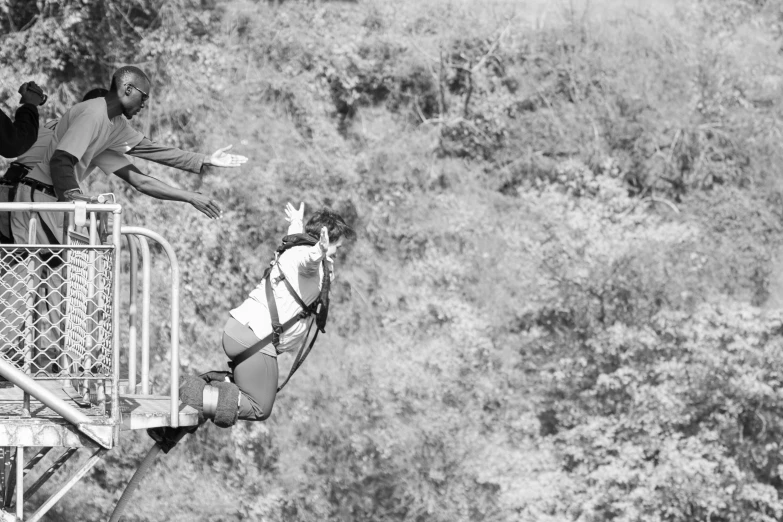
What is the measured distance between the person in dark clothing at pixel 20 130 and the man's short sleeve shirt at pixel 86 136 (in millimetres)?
104

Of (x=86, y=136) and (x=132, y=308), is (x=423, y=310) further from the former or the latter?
(x=86, y=136)

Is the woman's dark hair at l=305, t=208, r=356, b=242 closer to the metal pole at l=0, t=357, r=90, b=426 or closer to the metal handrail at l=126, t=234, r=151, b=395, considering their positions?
the metal handrail at l=126, t=234, r=151, b=395

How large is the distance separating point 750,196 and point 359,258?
23.9 feet

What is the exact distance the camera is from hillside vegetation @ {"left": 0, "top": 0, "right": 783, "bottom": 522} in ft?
48.2

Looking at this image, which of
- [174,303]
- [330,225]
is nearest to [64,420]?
[174,303]

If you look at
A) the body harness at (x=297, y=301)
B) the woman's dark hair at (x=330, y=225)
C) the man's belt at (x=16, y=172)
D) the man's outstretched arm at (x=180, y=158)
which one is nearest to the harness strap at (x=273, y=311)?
the body harness at (x=297, y=301)

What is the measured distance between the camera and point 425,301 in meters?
16.9

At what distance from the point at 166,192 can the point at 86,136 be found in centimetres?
57

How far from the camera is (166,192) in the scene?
5441 mm

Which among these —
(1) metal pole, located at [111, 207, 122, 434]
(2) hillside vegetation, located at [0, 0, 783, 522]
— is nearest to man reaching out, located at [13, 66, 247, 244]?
(1) metal pole, located at [111, 207, 122, 434]

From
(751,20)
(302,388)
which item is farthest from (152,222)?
(751,20)

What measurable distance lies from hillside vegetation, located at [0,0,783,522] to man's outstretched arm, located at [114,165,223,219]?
328 inches

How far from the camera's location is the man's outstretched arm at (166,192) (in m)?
5.31

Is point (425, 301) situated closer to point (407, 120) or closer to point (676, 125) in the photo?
point (407, 120)
